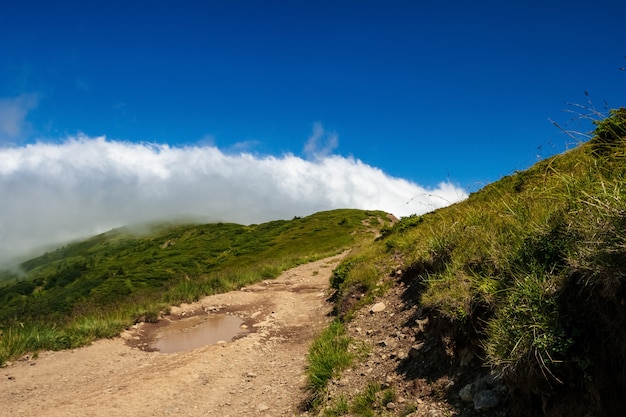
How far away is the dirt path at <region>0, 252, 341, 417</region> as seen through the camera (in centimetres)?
934

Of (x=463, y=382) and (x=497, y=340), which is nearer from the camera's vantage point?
(x=497, y=340)

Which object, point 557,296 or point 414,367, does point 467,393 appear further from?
point 557,296

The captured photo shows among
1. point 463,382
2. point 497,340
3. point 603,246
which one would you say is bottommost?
point 463,382

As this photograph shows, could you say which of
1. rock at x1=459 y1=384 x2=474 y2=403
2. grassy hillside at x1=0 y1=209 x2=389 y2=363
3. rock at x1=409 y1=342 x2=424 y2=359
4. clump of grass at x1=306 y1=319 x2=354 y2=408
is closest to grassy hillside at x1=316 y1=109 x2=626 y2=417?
rock at x1=459 y1=384 x2=474 y2=403

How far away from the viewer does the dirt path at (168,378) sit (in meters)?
9.34

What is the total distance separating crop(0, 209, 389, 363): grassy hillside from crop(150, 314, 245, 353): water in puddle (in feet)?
4.85

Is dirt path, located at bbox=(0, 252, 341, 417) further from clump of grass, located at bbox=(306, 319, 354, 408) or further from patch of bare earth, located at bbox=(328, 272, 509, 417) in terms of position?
patch of bare earth, located at bbox=(328, 272, 509, 417)

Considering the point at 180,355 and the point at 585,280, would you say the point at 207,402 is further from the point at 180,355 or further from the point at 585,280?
the point at 585,280

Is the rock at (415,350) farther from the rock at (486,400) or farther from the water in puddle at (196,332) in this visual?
the water in puddle at (196,332)

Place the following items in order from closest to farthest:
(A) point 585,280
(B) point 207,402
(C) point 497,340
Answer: (A) point 585,280, (C) point 497,340, (B) point 207,402

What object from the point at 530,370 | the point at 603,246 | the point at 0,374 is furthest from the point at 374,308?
the point at 0,374

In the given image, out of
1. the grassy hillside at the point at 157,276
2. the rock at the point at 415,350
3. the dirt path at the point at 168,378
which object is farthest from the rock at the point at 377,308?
the grassy hillside at the point at 157,276

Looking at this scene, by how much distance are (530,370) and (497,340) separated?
1.68ft

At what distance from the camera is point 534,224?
5.75 meters
